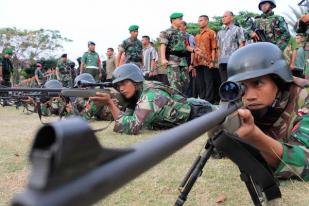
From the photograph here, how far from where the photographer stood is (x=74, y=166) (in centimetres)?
57

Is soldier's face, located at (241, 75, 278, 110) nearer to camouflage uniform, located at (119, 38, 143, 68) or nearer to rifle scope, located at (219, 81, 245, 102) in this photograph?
rifle scope, located at (219, 81, 245, 102)

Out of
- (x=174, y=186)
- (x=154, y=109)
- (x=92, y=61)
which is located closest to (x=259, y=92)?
(x=174, y=186)

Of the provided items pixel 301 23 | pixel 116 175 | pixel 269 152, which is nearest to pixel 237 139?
pixel 269 152

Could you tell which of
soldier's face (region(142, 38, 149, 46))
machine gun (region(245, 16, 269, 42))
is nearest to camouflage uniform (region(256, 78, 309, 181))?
machine gun (region(245, 16, 269, 42))

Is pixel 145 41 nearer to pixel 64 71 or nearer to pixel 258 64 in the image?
pixel 64 71

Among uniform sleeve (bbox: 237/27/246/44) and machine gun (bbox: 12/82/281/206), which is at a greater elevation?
uniform sleeve (bbox: 237/27/246/44)

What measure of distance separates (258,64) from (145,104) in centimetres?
330

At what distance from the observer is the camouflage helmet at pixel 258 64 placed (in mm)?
2254

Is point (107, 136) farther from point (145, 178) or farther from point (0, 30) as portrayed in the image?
point (0, 30)

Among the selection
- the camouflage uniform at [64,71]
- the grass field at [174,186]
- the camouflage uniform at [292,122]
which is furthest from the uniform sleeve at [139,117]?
the camouflage uniform at [64,71]

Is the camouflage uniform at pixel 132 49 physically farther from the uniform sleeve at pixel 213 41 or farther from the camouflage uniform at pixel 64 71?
the camouflage uniform at pixel 64 71

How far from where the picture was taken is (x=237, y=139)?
1870mm

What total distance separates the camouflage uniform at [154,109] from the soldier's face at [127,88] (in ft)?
0.45

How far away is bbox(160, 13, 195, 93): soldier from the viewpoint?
7562 mm
